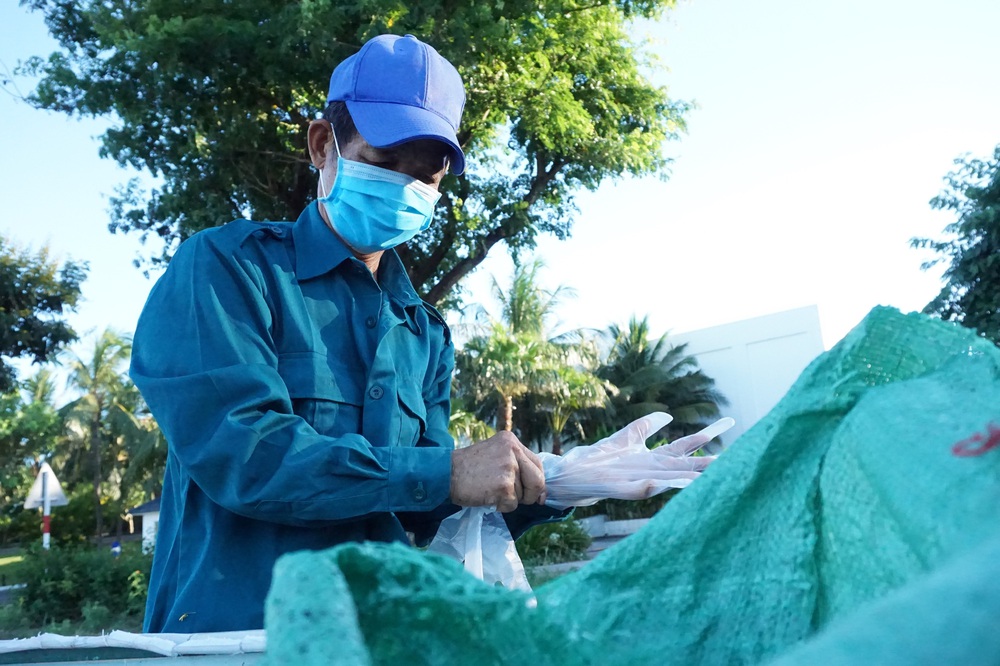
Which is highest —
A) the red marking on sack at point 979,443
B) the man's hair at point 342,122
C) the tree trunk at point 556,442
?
the tree trunk at point 556,442

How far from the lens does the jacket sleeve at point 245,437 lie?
1433mm

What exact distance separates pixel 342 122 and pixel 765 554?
1.61 meters

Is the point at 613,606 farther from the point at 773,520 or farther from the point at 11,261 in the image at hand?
the point at 11,261

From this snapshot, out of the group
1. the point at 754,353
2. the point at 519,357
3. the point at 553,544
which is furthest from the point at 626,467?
the point at 754,353

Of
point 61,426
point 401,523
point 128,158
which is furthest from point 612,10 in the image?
point 61,426

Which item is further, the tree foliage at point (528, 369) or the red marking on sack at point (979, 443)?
the tree foliage at point (528, 369)

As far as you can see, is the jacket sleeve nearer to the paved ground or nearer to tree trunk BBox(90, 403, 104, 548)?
the paved ground

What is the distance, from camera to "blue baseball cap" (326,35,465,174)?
1.88m

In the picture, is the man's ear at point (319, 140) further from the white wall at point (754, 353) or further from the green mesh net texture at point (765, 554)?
the white wall at point (754, 353)

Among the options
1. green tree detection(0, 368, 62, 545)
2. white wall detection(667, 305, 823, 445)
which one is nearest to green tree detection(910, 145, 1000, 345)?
white wall detection(667, 305, 823, 445)

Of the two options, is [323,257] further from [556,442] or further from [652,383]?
[652,383]

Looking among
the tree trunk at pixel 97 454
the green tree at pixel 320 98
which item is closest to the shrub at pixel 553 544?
the green tree at pixel 320 98

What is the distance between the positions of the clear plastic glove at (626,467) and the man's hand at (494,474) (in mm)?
80

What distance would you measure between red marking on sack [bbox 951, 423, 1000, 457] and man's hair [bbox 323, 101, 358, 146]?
5.45ft
